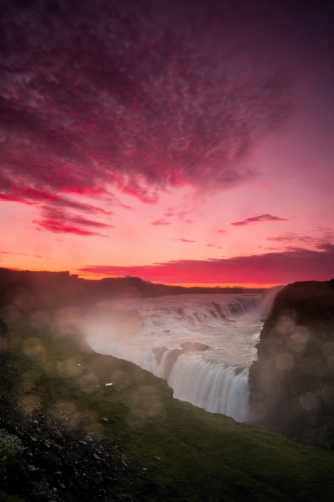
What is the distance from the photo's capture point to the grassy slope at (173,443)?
11.3 metres

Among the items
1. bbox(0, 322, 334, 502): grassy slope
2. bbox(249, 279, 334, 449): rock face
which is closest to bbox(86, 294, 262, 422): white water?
bbox(249, 279, 334, 449): rock face

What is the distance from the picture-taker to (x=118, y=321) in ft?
226

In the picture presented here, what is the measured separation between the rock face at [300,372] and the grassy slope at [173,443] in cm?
410

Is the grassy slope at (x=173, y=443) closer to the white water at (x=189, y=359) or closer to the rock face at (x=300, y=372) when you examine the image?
the rock face at (x=300, y=372)

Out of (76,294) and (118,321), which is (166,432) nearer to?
(118,321)

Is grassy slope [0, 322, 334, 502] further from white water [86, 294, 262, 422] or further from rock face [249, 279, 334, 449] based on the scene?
white water [86, 294, 262, 422]

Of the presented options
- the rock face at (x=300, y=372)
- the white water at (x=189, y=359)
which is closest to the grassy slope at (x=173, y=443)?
the rock face at (x=300, y=372)

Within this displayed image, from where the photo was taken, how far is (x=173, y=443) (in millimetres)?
14188

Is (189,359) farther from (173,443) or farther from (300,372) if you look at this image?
(173,443)

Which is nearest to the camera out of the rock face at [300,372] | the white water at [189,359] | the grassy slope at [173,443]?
the grassy slope at [173,443]

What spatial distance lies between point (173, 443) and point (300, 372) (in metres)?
13.0

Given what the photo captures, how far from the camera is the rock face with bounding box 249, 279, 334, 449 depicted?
19.7m

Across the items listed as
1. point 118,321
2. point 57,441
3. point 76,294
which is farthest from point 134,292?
point 57,441

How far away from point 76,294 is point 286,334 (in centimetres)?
9239
